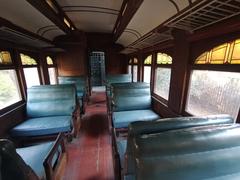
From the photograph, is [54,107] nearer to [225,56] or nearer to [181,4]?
[181,4]

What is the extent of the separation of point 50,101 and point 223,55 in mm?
2789

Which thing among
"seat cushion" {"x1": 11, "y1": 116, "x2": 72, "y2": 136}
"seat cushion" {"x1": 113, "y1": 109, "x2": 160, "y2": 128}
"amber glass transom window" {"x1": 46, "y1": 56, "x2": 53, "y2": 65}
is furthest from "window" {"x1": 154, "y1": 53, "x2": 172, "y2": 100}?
"amber glass transom window" {"x1": 46, "y1": 56, "x2": 53, "y2": 65}

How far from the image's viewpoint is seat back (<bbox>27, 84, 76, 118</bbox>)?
2.57 meters

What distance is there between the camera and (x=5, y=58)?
2.29 m

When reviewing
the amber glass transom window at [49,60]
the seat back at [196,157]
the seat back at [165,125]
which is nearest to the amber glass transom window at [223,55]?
the seat back at [165,125]

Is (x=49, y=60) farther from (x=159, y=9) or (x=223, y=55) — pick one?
(x=223, y=55)

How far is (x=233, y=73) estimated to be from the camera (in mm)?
1283

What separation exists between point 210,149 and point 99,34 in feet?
18.3

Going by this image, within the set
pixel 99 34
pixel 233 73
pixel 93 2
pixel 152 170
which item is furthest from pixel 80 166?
pixel 99 34

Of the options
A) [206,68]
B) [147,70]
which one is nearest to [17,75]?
[147,70]

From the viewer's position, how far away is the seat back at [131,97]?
2.77 metres

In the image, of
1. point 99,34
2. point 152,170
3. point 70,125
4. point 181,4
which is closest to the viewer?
point 152,170

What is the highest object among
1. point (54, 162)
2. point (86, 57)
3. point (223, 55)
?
point (86, 57)

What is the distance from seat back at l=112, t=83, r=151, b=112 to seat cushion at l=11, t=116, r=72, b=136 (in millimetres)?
978
